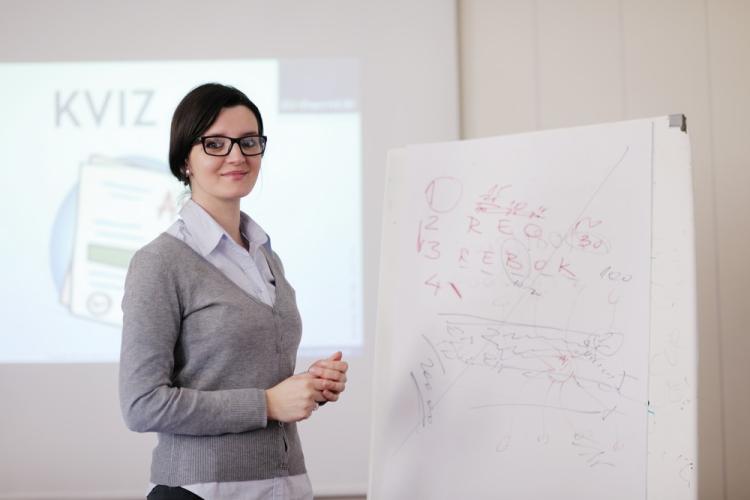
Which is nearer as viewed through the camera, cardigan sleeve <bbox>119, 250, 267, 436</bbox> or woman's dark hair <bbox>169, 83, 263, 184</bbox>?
cardigan sleeve <bbox>119, 250, 267, 436</bbox>

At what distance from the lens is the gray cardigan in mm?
1220

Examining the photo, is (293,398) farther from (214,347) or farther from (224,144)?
(224,144)

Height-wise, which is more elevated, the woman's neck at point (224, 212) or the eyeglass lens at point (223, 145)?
the eyeglass lens at point (223, 145)

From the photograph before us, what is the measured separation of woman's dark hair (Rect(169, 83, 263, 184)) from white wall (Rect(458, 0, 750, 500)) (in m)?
1.78

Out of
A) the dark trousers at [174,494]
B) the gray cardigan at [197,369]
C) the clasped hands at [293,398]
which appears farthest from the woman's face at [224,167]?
the dark trousers at [174,494]

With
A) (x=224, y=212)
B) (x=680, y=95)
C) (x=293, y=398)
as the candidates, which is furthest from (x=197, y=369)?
(x=680, y=95)

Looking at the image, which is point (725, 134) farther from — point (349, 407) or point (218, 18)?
point (218, 18)

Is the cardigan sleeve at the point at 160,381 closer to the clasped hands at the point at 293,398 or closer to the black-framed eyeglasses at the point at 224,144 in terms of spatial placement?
the clasped hands at the point at 293,398

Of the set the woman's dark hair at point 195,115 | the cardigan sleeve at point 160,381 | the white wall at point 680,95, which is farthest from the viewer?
the white wall at point 680,95

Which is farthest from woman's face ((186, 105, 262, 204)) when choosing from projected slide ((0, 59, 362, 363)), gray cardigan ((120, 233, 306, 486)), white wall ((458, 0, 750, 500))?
white wall ((458, 0, 750, 500))

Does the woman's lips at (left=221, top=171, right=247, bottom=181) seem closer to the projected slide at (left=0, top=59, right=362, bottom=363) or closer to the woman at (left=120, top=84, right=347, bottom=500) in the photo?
the woman at (left=120, top=84, right=347, bottom=500)

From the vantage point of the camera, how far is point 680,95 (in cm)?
295

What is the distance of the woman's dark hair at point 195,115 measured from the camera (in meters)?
1.38

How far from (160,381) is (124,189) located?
6.06 ft
